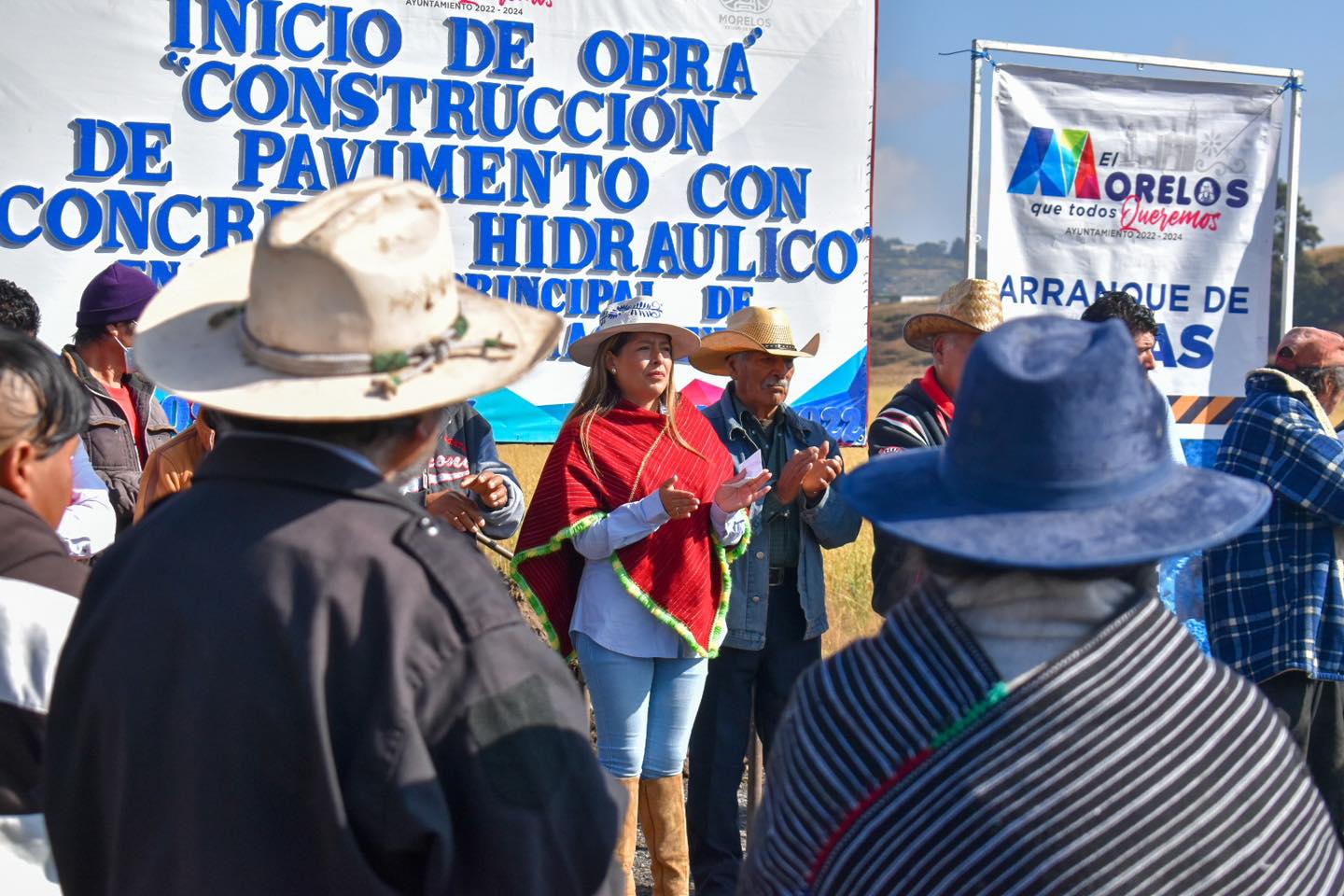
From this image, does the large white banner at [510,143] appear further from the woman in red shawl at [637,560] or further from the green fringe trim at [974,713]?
the green fringe trim at [974,713]

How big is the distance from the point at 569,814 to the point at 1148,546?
2.45 ft

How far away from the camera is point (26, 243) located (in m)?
6.01

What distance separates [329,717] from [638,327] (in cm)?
301

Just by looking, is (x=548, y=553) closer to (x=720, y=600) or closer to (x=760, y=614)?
(x=720, y=600)

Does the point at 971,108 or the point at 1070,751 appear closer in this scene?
the point at 1070,751

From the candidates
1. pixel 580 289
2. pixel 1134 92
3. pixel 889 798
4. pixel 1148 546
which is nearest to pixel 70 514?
pixel 889 798

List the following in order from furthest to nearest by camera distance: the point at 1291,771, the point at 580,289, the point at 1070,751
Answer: the point at 580,289 → the point at 1291,771 → the point at 1070,751

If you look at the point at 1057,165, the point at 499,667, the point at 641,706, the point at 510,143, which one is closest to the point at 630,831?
the point at 641,706

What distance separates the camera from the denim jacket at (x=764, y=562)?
4598mm

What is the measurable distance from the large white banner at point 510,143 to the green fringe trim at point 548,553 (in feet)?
7.18

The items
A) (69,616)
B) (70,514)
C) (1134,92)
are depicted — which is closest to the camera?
(69,616)

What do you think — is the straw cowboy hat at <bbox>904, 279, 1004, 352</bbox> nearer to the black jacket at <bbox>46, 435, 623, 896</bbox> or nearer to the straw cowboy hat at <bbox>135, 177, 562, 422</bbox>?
the straw cowboy hat at <bbox>135, 177, 562, 422</bbox>

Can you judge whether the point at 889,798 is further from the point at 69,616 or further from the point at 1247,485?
the point at 69,616

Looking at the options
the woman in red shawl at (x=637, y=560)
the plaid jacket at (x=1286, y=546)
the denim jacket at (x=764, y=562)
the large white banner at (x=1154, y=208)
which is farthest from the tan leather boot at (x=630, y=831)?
the large white banner at (x=1154, y=208)
